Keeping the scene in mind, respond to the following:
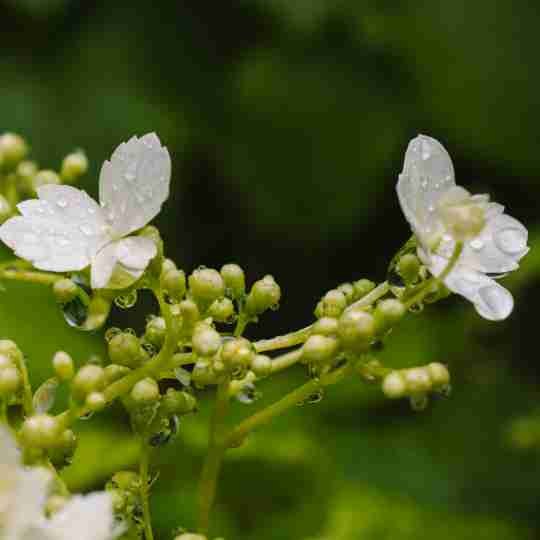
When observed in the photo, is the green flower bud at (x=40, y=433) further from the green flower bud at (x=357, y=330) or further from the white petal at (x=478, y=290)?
the white petal at (x=478, y=290)

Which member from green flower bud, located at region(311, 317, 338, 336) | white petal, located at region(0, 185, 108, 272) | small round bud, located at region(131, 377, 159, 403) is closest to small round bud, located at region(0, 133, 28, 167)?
white petal, located at region(0, 185, 108, 272)

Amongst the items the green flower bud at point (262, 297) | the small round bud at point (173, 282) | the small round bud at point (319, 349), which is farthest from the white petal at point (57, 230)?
the small round bud at point (319, 349)

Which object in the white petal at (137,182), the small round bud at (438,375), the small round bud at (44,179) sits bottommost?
the small round bud at (438,375)

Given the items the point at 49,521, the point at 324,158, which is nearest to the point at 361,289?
the point at 49,521

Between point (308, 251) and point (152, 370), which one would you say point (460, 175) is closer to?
point (308, 251)

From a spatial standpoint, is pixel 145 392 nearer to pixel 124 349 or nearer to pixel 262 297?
pixel 124 349

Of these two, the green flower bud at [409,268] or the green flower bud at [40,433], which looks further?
the green flower bud at [409,268]

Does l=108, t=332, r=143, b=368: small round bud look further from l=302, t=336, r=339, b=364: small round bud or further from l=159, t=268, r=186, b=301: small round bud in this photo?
l=302, t=336, r=339, b=364: small round bud
